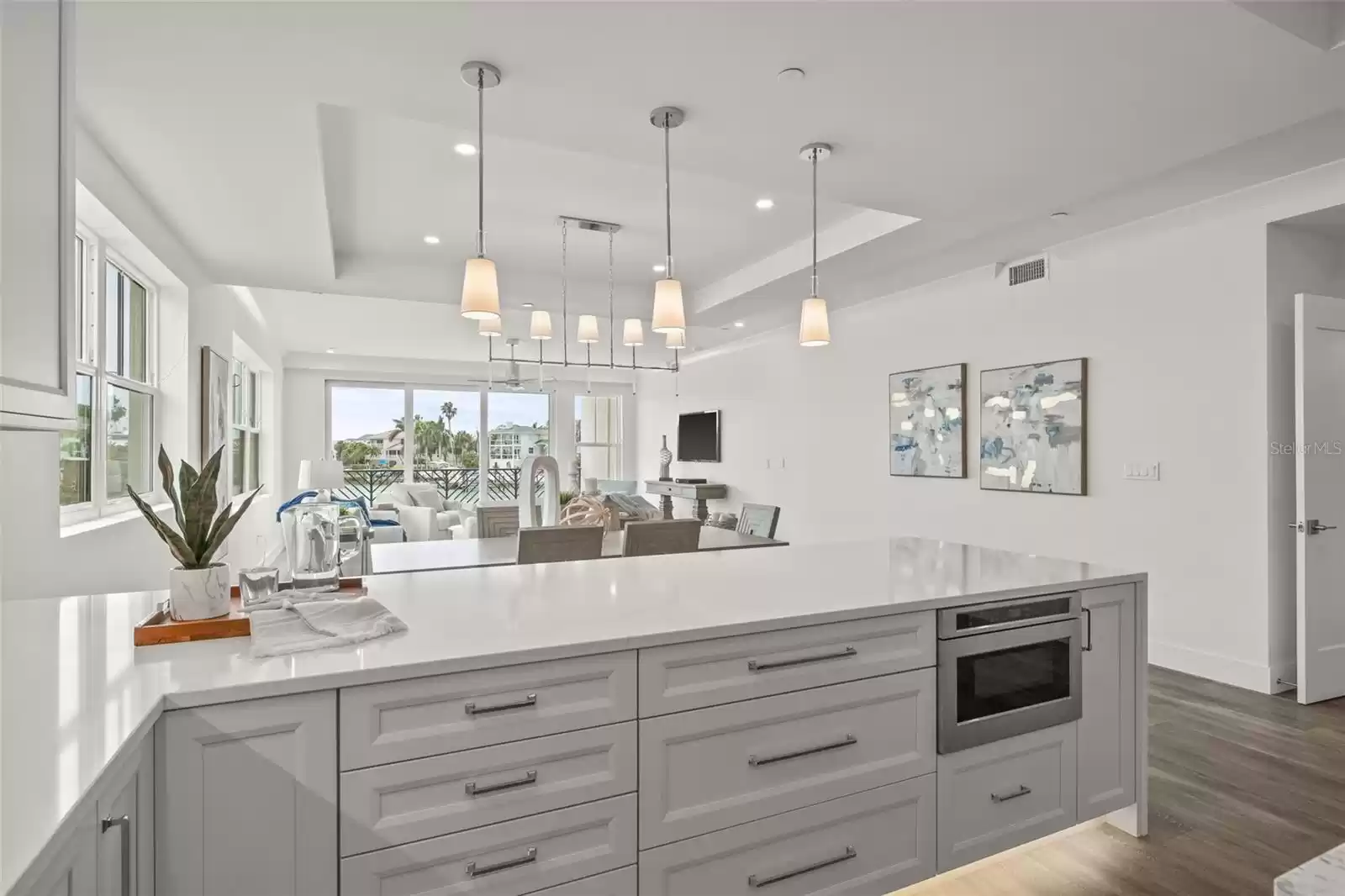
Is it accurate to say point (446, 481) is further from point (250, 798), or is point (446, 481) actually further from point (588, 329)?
point (250, 798)

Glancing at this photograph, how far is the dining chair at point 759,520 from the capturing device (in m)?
4.49

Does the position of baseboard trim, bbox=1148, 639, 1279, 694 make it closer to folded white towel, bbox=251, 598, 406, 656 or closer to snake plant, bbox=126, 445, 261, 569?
folded white towel, bbox=251, 598, 406, 656

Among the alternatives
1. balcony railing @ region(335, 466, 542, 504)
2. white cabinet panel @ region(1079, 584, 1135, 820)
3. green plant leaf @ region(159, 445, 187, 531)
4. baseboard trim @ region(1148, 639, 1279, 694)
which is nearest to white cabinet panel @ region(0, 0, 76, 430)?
green plant leaf @ region(159, 445, 187, 531)

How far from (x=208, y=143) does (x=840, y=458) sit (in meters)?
5.03

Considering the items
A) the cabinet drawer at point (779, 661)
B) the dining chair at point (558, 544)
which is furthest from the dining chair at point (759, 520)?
the cabinet drawer at point (779, 661)

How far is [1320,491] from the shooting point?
3.32m

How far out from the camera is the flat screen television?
8453 mm

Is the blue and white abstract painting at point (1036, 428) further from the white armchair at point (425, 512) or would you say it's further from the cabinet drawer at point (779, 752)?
the white armchair at point (425, 512)

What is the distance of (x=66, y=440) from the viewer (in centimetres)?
278

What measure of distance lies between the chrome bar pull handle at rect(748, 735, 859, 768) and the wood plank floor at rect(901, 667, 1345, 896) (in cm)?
62

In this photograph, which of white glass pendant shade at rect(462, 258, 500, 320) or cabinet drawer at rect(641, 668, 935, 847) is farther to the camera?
white glass pendant shade at rect(462, 258, 500, 320)

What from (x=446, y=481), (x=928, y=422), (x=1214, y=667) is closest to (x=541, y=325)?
(x=928, y=422)

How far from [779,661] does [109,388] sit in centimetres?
330

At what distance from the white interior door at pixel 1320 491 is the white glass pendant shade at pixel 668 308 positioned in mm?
2900
